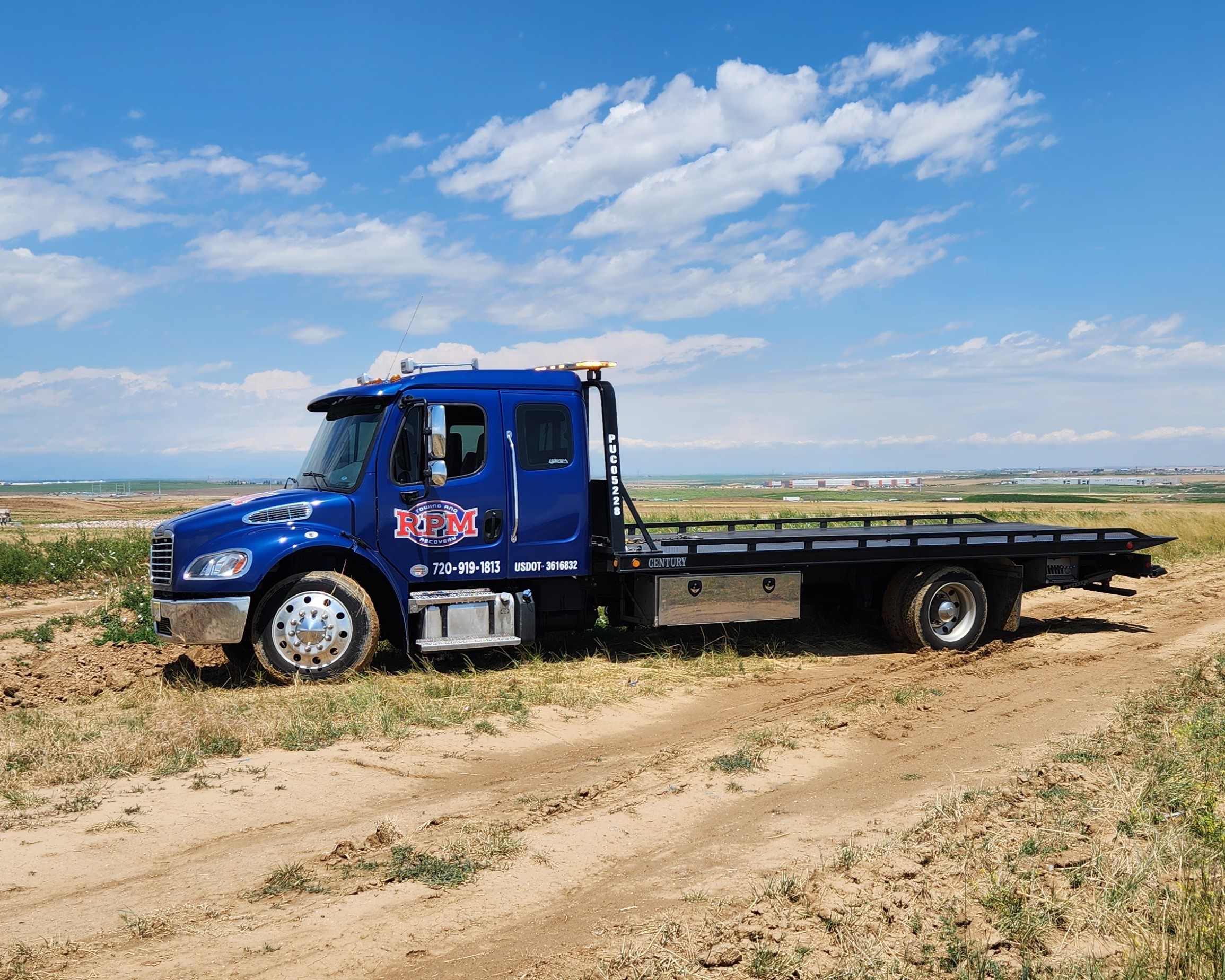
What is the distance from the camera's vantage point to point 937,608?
37.5ft

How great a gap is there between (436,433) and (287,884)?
4884 millimetres

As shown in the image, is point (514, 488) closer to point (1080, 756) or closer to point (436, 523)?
point (436, 523)

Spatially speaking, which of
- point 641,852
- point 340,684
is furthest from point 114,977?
point 340,684

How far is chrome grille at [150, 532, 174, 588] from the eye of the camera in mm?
8898

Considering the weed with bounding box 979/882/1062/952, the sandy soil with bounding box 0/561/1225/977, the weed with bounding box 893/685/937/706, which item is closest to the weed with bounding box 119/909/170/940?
the sandy soil with bounding box 0/561/1225/977

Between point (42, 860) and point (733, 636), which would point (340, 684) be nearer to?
point (42, 860)

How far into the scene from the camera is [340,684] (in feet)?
28.9

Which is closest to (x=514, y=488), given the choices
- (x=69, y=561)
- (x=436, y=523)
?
→ (x=436, y=523)

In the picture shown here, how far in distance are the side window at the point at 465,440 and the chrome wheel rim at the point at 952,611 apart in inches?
216

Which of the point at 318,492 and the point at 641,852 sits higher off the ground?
the point at 318,492

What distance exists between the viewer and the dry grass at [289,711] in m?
6.60

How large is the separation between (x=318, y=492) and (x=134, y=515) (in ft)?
184

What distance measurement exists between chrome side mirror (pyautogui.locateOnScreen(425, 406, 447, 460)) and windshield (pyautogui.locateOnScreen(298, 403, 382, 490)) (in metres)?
0.68

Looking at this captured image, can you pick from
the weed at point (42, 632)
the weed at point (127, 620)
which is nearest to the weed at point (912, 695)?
the weed at point (127, 620)
